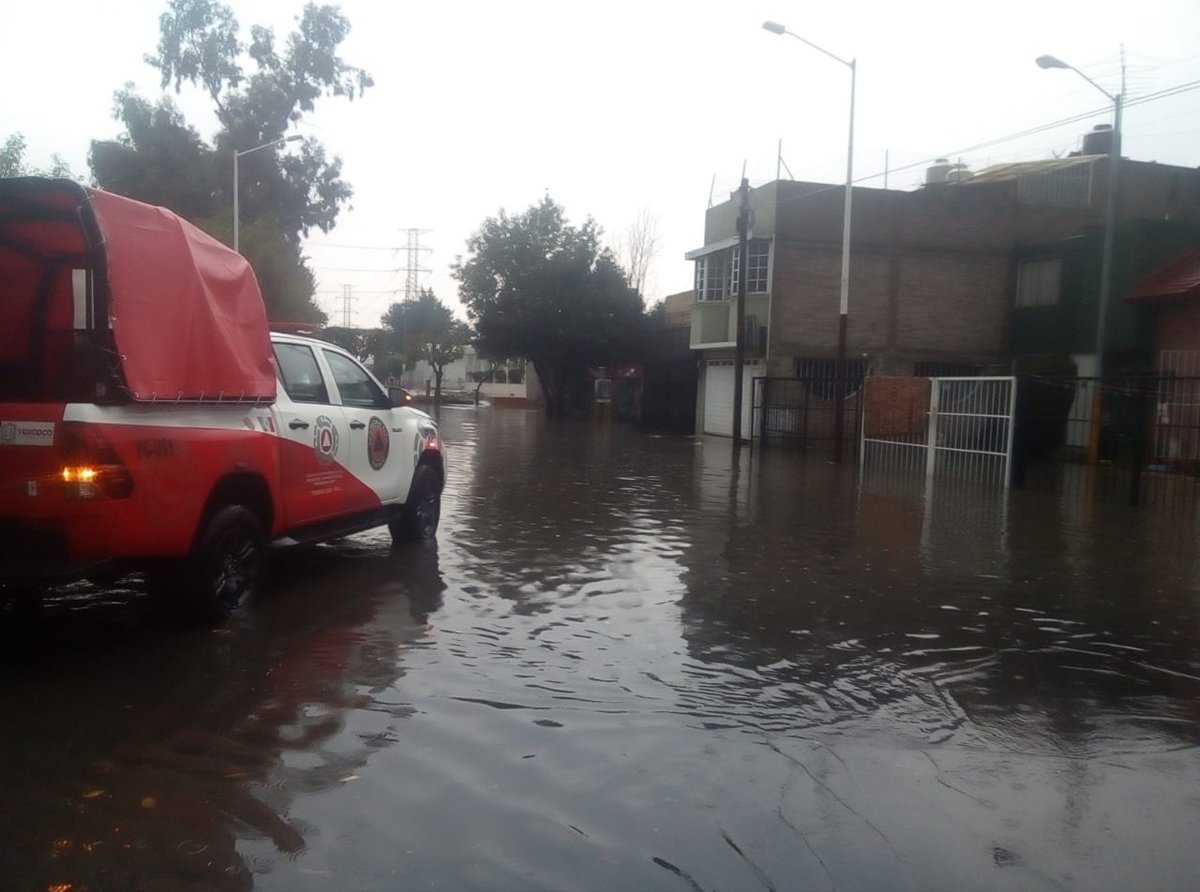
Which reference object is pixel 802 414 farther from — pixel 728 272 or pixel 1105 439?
pixel 1105 439

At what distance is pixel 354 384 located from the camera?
9070mm

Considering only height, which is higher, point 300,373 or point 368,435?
point 300,373

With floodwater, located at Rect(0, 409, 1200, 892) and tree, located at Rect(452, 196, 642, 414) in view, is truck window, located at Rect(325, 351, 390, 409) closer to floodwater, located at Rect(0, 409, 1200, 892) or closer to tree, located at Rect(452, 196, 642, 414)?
floodwater, located at Rect(0, 409, 1200, 892)

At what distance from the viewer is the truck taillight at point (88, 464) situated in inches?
224

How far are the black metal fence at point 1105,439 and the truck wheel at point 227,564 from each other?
521 inches

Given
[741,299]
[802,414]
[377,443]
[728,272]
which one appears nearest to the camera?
[377,443]

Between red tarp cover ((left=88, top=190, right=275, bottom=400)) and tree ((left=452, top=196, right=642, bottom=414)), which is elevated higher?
tree ((left=452, top=196, right=642, bottom=414))

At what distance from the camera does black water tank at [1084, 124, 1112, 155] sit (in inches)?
1302

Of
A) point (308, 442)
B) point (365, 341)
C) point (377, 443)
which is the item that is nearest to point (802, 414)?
point (377, 443)

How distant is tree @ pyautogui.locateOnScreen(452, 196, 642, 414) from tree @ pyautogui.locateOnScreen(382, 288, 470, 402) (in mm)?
28836

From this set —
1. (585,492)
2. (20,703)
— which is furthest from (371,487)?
(585,492)

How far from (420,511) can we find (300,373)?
248 cm

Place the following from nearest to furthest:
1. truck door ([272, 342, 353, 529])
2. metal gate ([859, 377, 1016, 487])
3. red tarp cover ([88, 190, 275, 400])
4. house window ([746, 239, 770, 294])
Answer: red tarp cover ([88, 190, 275, 400]), truck door ([272, 342, 353, 529]), metal gate ([859, 377, 1016, 487]), house window ([746, 239, 770, 294])

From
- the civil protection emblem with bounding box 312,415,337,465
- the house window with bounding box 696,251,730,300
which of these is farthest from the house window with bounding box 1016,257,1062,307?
the civil protection emblem with bounding box 312,415,337,465
